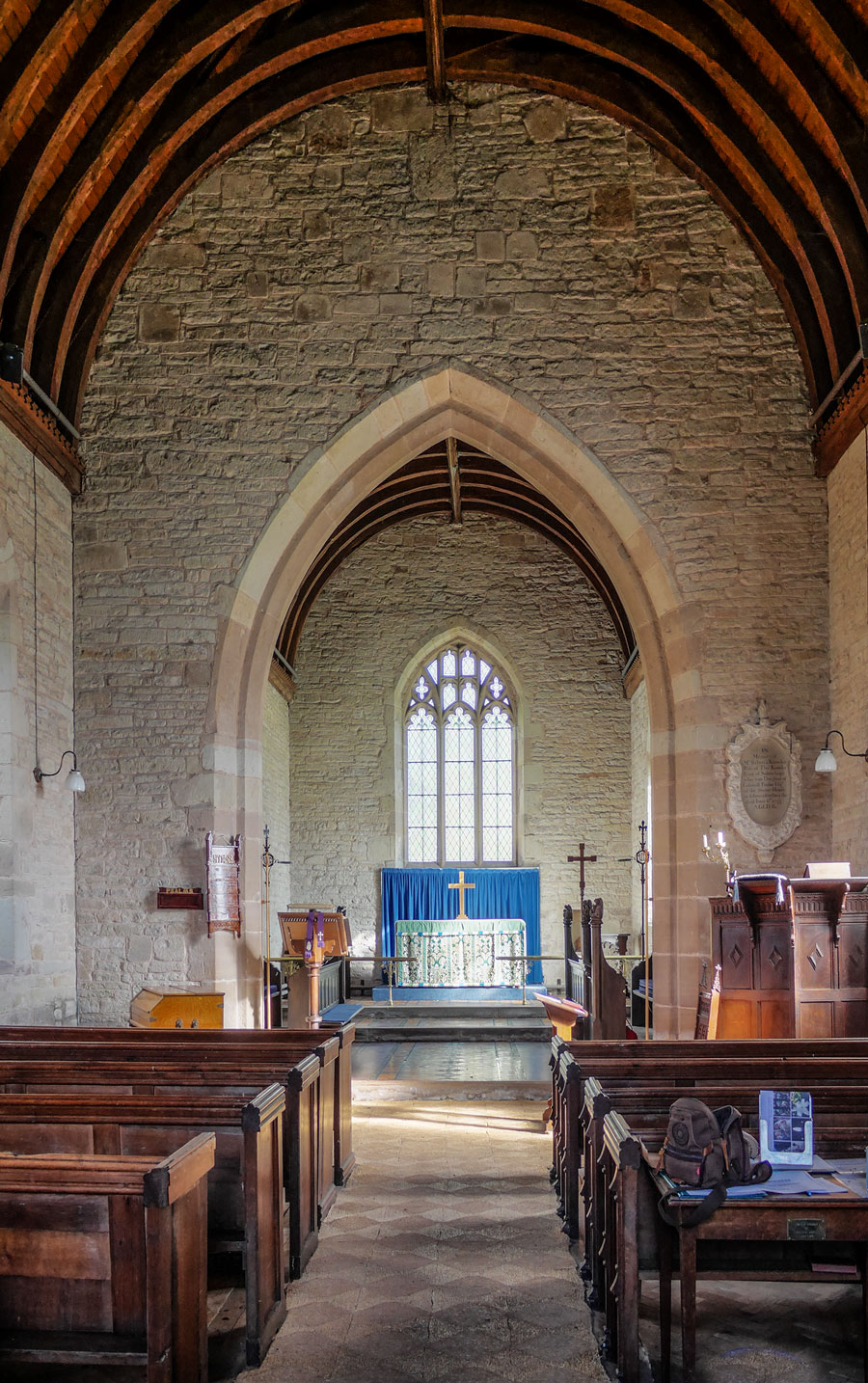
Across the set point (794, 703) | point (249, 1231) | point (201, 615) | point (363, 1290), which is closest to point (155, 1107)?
point (249, 1231)

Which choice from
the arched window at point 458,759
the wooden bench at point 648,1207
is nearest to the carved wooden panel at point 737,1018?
the wooden bench at point 648,1207

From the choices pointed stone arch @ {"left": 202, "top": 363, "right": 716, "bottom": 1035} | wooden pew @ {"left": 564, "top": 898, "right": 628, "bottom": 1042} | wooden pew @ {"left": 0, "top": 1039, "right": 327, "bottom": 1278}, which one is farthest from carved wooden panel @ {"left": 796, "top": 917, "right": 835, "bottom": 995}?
wooden pew @ {"left": 0, "top": 1039, "right": 327, "bottom": 1278}

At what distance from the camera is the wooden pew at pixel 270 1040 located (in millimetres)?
5473

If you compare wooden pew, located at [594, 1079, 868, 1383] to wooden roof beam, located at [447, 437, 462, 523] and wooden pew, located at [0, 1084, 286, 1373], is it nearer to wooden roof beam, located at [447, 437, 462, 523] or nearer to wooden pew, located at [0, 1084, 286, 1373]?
wooden pew, located at [0, 1084, 286, 1373]

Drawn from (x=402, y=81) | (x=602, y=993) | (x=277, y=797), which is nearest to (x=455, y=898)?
(x=277, y=797)

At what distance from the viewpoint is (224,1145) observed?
4.16m

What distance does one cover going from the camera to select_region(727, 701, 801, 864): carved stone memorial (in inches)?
330

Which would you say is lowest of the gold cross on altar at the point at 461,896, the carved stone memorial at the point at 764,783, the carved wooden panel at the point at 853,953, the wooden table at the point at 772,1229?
the gold cross on altar at the point at 461,896

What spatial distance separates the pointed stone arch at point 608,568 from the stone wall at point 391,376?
0.12 m

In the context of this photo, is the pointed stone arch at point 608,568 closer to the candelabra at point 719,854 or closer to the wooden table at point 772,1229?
the candelabra at point 719,854

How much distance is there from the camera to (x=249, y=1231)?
11.9 feet

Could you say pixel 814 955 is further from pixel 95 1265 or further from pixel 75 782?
pixel 75 782

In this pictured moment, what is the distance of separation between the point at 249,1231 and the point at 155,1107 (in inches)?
21.8

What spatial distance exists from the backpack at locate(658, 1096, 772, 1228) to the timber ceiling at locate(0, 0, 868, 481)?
5529mm
